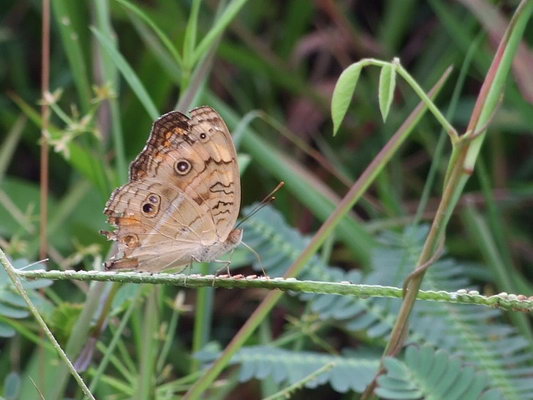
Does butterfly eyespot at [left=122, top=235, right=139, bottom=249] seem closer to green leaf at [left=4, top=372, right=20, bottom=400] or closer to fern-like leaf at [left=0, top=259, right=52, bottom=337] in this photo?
fern-like leaf at [left=0, top=259, right=52, bottom=337]

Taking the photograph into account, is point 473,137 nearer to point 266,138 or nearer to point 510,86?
point 510,86

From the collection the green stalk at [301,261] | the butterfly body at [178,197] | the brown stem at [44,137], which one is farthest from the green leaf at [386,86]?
the brown stem at [44,137]

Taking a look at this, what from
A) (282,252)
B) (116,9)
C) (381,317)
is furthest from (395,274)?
(116,9)

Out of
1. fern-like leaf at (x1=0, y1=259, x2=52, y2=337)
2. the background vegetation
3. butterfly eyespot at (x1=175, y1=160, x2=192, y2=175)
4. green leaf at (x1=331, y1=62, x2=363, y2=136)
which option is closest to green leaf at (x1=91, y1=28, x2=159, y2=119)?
the background vegetation

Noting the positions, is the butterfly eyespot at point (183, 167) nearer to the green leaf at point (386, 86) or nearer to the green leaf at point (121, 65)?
the green leaf at point (121, 65)

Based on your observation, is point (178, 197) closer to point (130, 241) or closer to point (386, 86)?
point (130, 241)

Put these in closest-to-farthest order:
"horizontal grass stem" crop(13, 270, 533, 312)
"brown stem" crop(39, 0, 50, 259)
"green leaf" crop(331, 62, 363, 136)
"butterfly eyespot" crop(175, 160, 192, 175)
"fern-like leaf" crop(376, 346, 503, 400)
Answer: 1. "horizontal grass stem" crop(13, 270, 533, 312)
2. "green leaf" crop(331, 62, 363, 136)
3. "fern-like leaf" crop(376, 346, 503, 400)
4. "butterfly eyespot" crop(175, 160, 192, 175)
5. "brown stem" crop(39, 0, 50, 259)

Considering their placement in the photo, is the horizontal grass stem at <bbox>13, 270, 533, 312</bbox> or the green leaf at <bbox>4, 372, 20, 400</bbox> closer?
the horizontal grass stem at <bbox>13, 270, 533, 312</bbox>
